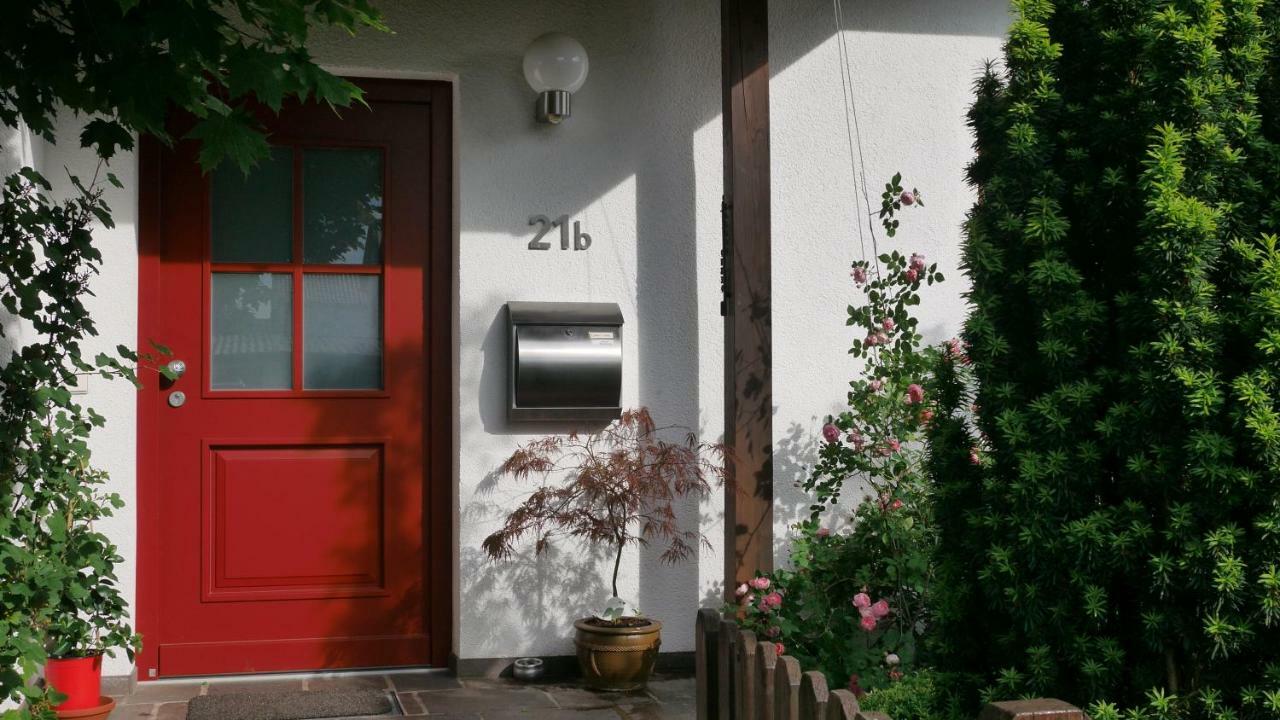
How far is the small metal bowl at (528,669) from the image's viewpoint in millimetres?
4559

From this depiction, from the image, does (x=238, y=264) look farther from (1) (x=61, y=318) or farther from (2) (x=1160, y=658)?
(2) (x=1160, y=658)

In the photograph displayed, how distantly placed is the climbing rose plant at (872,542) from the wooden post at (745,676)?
1.48 metres

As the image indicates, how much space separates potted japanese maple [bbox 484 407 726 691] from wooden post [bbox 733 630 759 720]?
183 centimetres

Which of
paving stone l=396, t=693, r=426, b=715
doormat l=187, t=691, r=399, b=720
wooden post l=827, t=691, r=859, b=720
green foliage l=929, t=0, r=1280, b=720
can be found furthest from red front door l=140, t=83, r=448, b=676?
green foliage l=929, t=0, r=1280, b=720

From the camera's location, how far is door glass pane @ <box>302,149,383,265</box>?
187 inches

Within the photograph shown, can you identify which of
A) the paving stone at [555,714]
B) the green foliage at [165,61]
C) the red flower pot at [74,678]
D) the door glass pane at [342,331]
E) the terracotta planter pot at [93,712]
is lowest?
the paving stone at [555,714]

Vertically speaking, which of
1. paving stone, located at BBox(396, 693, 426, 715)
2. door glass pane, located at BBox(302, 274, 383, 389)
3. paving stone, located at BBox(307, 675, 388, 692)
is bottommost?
paving stone, located at BBox(396, 693, 426, 715)

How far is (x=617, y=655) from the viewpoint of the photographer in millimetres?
4371

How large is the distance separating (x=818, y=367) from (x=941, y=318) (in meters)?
0.62

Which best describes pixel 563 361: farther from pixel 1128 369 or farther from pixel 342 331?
pixel 1128 369

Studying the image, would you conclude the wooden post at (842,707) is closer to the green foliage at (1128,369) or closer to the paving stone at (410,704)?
the green foliage at (1128,369)

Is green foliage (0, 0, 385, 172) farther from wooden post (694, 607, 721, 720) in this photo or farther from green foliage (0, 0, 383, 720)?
wooden post (694, 607, 721, 720)

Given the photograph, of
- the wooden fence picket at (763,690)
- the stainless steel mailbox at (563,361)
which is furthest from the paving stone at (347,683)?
the wooden fence picket at (763,690)

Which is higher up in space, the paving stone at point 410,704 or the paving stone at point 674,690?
the paving stone at point 410,704
